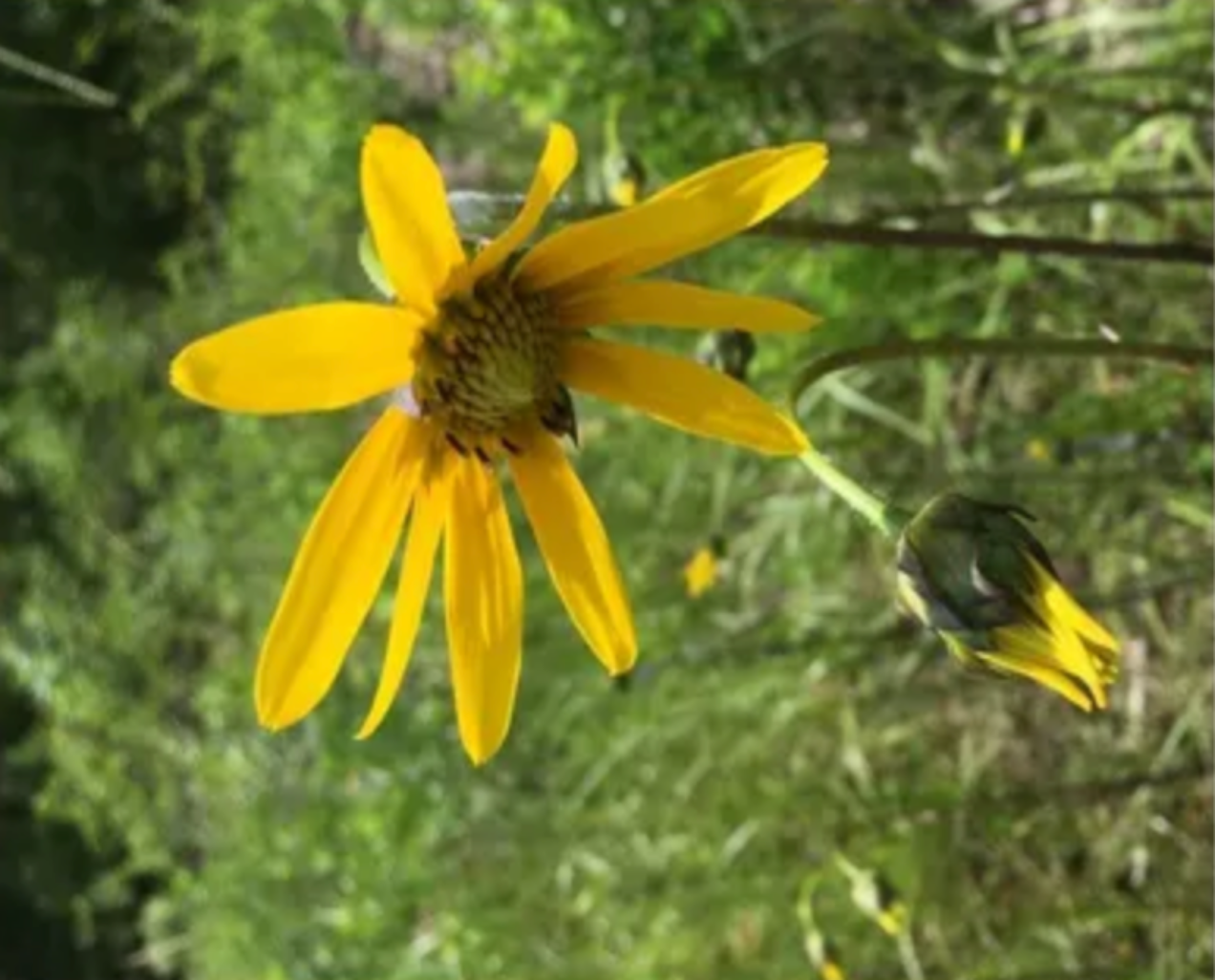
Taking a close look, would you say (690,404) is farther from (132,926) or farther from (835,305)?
(132,926)

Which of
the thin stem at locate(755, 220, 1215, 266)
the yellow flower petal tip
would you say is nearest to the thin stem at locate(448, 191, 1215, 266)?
the thin stem at locate(755, 220, 1215, 266)

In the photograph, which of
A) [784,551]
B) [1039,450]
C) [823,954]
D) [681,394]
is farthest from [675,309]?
[784,551]

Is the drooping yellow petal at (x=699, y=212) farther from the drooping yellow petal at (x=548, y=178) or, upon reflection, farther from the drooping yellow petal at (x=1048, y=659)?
the drooping yellow petal at (x=1048, y=659)

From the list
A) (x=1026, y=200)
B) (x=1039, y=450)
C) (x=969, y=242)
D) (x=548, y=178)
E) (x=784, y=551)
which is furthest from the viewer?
(x=784, y=551)

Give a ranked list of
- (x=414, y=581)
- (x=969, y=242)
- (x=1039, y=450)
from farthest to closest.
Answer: (x=1039, y=450), (x=969, y=242), (x=414, y=581)

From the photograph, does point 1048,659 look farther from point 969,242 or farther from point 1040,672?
point 969,242

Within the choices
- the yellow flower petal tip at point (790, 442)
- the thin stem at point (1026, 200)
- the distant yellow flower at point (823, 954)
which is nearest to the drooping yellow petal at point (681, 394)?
the yellow flower petal tip at point (790, 442)

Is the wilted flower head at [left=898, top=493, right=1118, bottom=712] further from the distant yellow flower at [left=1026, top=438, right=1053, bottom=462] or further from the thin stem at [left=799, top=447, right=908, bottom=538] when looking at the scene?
the distant yellow flower at [left=1026, top=438, right=1053, bottom=462]
